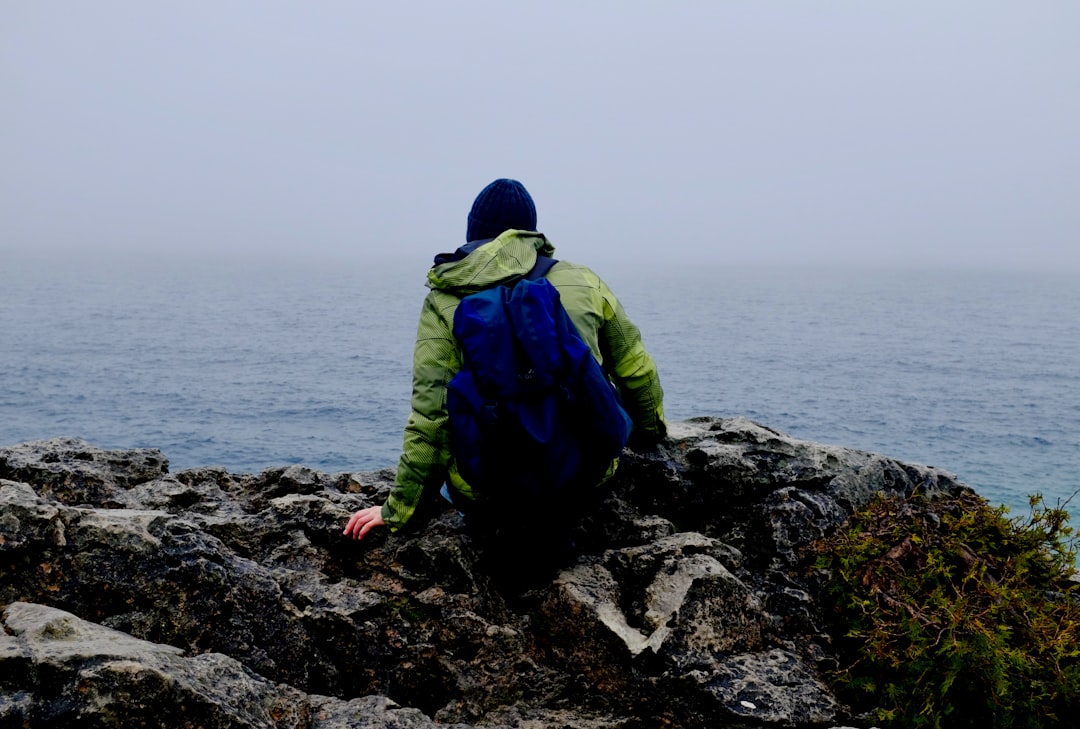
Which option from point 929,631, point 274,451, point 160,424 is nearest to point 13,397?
point 160,424

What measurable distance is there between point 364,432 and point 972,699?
43.4 meters

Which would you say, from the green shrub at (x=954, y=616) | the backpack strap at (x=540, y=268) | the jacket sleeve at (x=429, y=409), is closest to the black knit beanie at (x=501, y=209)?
the backpack strap at (x=540, y=268)

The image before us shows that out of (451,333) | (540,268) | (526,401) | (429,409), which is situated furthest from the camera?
(540,268)

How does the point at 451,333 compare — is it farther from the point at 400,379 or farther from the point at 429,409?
the point at 400,379

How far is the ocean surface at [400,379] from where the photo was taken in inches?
1710

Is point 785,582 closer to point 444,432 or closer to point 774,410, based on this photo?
point 444,432

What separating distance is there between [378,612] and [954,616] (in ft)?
12.2

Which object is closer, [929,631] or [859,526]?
[929,631]

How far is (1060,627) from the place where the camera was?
5.52 metres

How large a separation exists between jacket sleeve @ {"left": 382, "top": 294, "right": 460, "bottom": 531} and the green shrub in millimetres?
3010

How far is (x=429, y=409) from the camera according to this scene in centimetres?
543

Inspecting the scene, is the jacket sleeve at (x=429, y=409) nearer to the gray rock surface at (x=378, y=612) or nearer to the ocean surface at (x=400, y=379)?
the gray rock surface at (x=378, y=612)

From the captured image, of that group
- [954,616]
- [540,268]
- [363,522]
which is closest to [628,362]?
[540,268]

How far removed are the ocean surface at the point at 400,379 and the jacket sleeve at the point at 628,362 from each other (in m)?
25.7
